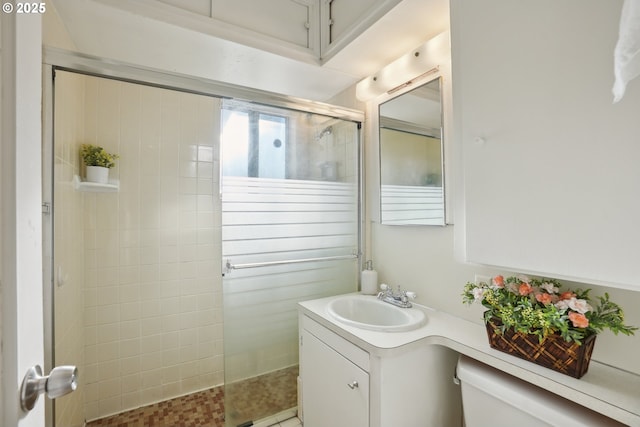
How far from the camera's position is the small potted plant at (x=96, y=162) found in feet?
5.85

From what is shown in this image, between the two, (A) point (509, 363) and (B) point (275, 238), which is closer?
(A) point (509, 363)

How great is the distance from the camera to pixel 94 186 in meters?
1.78

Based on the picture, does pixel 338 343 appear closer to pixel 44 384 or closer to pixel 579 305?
pixel 579 305

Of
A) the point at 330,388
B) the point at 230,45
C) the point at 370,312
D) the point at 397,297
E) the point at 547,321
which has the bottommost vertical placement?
the point at 330,388

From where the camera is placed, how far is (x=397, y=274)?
1.88 meters

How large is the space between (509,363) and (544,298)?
25 cm

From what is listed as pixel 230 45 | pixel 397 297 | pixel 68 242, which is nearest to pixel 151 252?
pixel 68 242

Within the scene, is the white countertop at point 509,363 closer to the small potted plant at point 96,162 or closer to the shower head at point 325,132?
the shower head at point 325,132

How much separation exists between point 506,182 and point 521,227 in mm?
154

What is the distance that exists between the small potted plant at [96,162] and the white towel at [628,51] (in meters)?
2.23

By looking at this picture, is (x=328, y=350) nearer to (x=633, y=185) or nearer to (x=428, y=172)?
(x=428, y=172)

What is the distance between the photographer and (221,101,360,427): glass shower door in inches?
66.2

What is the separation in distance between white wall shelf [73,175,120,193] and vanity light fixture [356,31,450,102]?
167cm

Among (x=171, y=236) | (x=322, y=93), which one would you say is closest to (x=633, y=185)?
(x=322, y=93)
